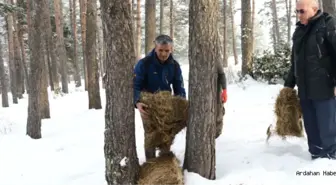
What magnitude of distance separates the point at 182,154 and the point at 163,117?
1369mm

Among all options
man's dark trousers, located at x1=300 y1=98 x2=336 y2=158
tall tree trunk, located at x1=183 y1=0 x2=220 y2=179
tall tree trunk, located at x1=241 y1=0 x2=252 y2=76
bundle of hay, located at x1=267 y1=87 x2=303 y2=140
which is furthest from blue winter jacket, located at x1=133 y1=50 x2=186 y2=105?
tall tree trunk, located at x1=241 y1=0 x2=252 y2=76

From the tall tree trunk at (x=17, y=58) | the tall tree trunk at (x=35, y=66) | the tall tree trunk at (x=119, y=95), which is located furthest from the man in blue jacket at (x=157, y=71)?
the tall tree trunk at (x=17, y=58)

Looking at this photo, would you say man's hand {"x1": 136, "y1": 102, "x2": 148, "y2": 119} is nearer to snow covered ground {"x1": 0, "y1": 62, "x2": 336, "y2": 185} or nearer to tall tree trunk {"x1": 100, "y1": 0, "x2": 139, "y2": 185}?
tall tree trunk {"x1": 100, "y1": 0, "x2": 139, "y2": 185}

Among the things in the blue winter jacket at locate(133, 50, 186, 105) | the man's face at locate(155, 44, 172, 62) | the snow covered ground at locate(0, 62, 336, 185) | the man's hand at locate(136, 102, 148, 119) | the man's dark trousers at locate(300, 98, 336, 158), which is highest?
the man's face at locate(155, 44, 172, 62)

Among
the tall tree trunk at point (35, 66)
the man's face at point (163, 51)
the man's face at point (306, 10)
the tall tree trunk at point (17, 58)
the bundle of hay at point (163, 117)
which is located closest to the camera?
the bundle of hay at point (163, 117)

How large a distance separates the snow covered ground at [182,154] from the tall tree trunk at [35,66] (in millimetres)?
374

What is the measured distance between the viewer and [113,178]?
424cm

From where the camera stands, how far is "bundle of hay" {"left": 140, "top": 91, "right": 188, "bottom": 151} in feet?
14.0

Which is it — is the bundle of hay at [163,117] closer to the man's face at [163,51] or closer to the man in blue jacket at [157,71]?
the man in blue jacket at [157,71]

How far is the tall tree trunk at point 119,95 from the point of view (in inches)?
156

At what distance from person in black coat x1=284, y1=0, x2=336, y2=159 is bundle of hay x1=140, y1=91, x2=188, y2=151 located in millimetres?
1630

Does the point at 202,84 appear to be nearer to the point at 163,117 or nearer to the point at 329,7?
the point at 163,117

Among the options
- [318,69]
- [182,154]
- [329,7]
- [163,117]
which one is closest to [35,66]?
[182,154]

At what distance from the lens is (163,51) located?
15.1 feet
